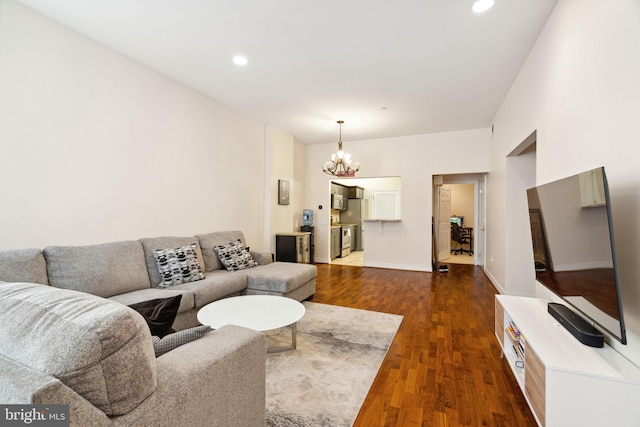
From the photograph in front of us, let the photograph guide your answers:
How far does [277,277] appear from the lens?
10.9 ft

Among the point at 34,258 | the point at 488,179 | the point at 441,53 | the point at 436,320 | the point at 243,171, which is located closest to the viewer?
the point at 34,258

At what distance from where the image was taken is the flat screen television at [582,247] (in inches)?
51.4

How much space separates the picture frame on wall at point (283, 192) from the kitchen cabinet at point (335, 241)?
1970 mm

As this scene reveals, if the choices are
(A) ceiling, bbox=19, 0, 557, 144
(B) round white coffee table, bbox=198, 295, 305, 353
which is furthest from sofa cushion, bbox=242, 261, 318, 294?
(A) ceiling, bbox=19, 0, 557, 144

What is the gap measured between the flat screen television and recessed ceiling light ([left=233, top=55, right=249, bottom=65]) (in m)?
3.03

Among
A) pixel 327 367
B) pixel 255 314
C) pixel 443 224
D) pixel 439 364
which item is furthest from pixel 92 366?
pixel 443 224

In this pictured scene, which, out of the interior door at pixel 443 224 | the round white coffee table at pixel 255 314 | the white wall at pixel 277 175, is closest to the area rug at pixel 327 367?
the round white coffee table at pixel 255 314

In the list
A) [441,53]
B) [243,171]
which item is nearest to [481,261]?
[441,53]

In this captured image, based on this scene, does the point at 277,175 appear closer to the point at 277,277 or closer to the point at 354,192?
the point at 277,277

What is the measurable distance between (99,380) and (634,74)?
247 cm

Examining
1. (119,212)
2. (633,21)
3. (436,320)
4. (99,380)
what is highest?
(633,21)

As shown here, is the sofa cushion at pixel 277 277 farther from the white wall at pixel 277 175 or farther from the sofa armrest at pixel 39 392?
the sofa armrest at pixel 39 392

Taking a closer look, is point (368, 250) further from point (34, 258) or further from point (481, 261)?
point (34, 258)

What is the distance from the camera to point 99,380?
0.74 m
